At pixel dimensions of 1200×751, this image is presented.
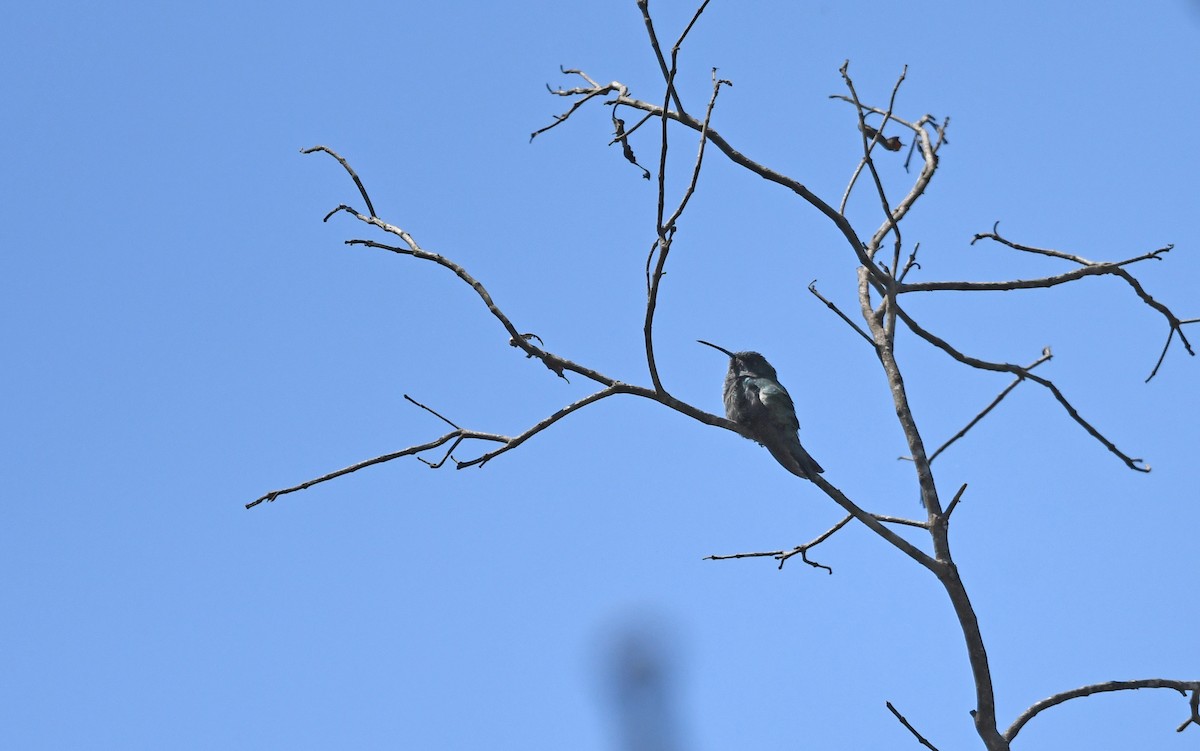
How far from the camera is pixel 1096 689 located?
13.6 feet

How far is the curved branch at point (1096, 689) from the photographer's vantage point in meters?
4.12

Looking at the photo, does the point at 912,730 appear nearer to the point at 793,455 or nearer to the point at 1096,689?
the point at 1096,689

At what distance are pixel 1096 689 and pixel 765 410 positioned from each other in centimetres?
268

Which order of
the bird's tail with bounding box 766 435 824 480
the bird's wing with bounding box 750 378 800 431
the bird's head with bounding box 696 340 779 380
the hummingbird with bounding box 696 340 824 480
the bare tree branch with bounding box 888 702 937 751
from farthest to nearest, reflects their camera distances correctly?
the bird's head with bounding box 696 340 779 380 → the bird's wing with bounding box 750 378 800 431 → the hummingbird with bounding box 696 340 824 480 → the bird's tail with bounding box 766 435 824 480 → the bare tree branch with bounding box 888 702 937 751

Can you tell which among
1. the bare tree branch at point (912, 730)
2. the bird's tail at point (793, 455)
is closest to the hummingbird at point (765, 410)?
the bird's tail at point (793, 455)

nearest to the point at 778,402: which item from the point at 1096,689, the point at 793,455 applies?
the point at 793,455

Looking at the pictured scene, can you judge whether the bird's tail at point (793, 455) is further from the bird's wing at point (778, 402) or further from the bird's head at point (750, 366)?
the bird's head at point (750, 366)

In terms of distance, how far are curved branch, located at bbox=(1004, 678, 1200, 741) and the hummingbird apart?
6.42 ft

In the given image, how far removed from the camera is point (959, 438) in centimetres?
455

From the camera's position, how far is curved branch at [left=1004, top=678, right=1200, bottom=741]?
4.12 m

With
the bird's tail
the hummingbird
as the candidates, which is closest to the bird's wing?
the hummingbird

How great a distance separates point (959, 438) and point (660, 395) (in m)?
1.20

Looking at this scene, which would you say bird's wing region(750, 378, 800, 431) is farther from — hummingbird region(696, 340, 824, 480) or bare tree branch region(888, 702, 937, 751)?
bare tree branch region(888, 702, 937, 751)

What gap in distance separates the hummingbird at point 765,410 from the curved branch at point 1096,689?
196 cm
